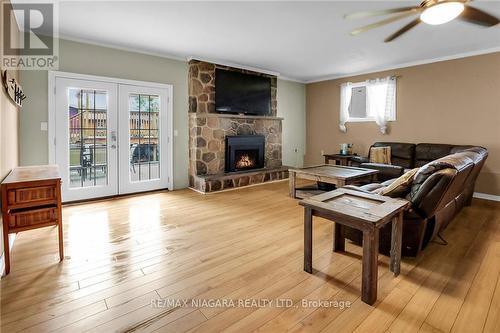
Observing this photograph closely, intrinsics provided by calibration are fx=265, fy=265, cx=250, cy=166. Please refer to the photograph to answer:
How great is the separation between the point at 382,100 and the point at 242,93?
3.08m

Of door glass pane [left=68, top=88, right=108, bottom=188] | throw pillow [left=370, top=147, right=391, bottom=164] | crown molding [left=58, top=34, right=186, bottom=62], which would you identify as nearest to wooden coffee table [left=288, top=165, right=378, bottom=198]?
throw pillow [left=370, top=147, right=391, bottom=164]

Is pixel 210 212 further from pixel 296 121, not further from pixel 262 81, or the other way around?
pixel 296 121

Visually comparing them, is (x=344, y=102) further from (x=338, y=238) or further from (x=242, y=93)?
(x=338, y=238)

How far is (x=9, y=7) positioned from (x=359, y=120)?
246 inches

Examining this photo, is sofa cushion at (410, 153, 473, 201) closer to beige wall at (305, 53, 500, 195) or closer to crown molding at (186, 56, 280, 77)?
beige wall at (305, 53, 500, 195)

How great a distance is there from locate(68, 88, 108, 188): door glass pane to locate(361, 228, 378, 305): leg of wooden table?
13.8ft

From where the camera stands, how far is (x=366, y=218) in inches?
70.5

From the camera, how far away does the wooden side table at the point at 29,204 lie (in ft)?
6.89

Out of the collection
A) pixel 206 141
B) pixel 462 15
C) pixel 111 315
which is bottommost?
pixel 111 315

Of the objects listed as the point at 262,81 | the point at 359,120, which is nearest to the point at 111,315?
the point at 262,81

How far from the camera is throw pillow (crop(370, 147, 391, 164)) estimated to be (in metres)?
5.29

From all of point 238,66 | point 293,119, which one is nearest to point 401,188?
point 238,66

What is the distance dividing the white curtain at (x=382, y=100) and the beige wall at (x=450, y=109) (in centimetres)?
12

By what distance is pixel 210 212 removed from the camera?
3.82 meters
